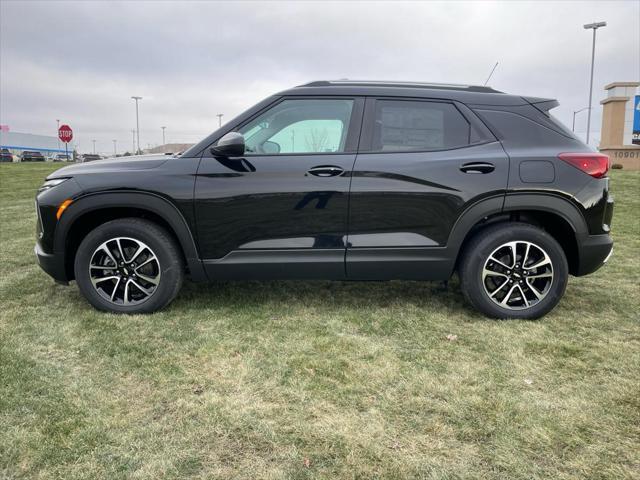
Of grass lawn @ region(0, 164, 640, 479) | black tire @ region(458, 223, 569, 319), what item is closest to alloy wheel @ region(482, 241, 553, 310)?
black tire @ region(458, 223, 569, 319)

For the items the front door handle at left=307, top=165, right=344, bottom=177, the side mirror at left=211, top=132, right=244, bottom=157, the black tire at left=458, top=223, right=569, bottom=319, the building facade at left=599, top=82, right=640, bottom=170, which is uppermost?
the building facade at left=599, top=82, right=640, bottom=170

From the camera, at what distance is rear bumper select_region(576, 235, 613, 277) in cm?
354

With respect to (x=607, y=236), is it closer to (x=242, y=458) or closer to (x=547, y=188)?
(x=547, y=188)

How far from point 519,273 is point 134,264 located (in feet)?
9.69

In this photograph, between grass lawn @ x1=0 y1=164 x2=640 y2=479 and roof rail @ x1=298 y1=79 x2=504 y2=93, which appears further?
roof rail @ x1=298 y1=79 x2=504 y2=93

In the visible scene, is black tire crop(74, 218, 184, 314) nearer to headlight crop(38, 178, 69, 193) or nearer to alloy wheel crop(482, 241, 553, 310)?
headlight crop(38, 178, 69, 193)

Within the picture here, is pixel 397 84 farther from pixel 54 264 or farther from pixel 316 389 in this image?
pixel 54 264

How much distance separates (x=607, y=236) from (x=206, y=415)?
3.19m

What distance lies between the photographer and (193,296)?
4.14 meters

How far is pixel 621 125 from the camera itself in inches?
901

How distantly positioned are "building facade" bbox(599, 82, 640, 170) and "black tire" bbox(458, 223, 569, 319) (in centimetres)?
2184

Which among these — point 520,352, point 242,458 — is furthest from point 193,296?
point 520,352

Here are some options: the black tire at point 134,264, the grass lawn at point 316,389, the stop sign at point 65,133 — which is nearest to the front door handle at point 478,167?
the grass lawn at point 316,389

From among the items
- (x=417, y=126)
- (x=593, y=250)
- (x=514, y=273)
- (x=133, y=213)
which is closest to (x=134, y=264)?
(x=133, y=213)
